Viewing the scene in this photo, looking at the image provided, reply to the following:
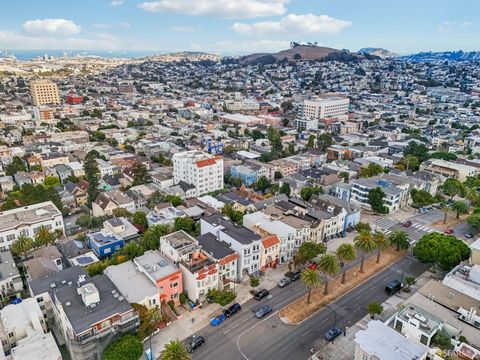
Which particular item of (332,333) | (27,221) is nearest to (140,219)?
(27,221)

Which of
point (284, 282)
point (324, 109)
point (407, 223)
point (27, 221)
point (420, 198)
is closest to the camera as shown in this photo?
point (284, 282)

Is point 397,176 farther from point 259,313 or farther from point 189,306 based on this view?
point 189,306

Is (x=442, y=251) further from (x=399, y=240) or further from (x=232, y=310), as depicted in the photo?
(x=232, y=310)

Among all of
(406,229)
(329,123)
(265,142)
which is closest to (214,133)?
(265,142)

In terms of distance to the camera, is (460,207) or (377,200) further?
(377,200)

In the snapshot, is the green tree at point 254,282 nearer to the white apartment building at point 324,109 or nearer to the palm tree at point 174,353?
the palm tree at point 174,353
